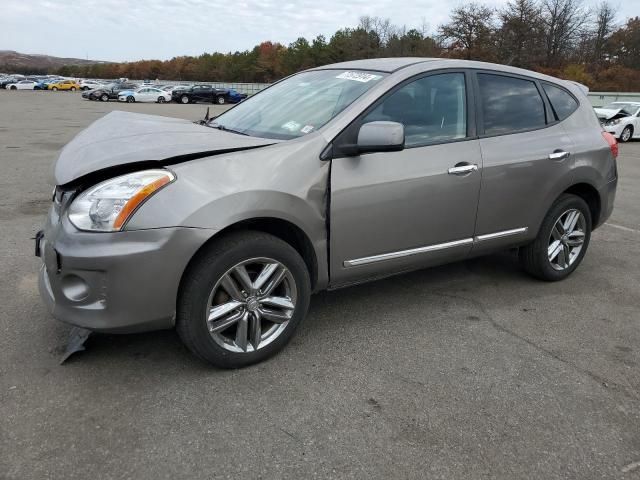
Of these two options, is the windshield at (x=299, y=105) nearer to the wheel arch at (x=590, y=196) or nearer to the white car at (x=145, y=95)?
the wheel arch at (x=590, y=196)

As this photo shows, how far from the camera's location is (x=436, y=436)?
247 centimetres

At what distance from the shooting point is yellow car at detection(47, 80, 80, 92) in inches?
2741

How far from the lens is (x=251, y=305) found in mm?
2914

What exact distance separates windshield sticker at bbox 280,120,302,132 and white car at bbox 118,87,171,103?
47489 millimetres

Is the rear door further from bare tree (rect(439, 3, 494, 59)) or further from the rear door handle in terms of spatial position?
bare tree (rect(439, 3, 494, 59))

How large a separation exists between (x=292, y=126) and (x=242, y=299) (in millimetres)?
1155

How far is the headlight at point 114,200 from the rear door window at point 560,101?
320 centimetres

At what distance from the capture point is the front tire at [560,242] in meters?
4.32

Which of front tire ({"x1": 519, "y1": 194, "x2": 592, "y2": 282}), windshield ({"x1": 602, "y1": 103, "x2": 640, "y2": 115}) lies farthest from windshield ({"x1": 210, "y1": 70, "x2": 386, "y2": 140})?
windshield ({"x1": 602, "y1": 103, "x2": 640, "y2": 115})

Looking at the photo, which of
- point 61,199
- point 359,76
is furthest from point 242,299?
point 359,76

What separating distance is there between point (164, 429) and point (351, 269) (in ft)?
4.64

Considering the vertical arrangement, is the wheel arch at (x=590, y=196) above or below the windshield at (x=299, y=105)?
below

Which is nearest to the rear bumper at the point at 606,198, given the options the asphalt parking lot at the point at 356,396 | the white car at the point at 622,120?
the asphalt parking lot at the point at 356,396

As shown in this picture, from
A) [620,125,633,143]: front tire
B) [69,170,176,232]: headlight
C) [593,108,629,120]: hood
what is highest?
[69,170,176,232]: headlight
